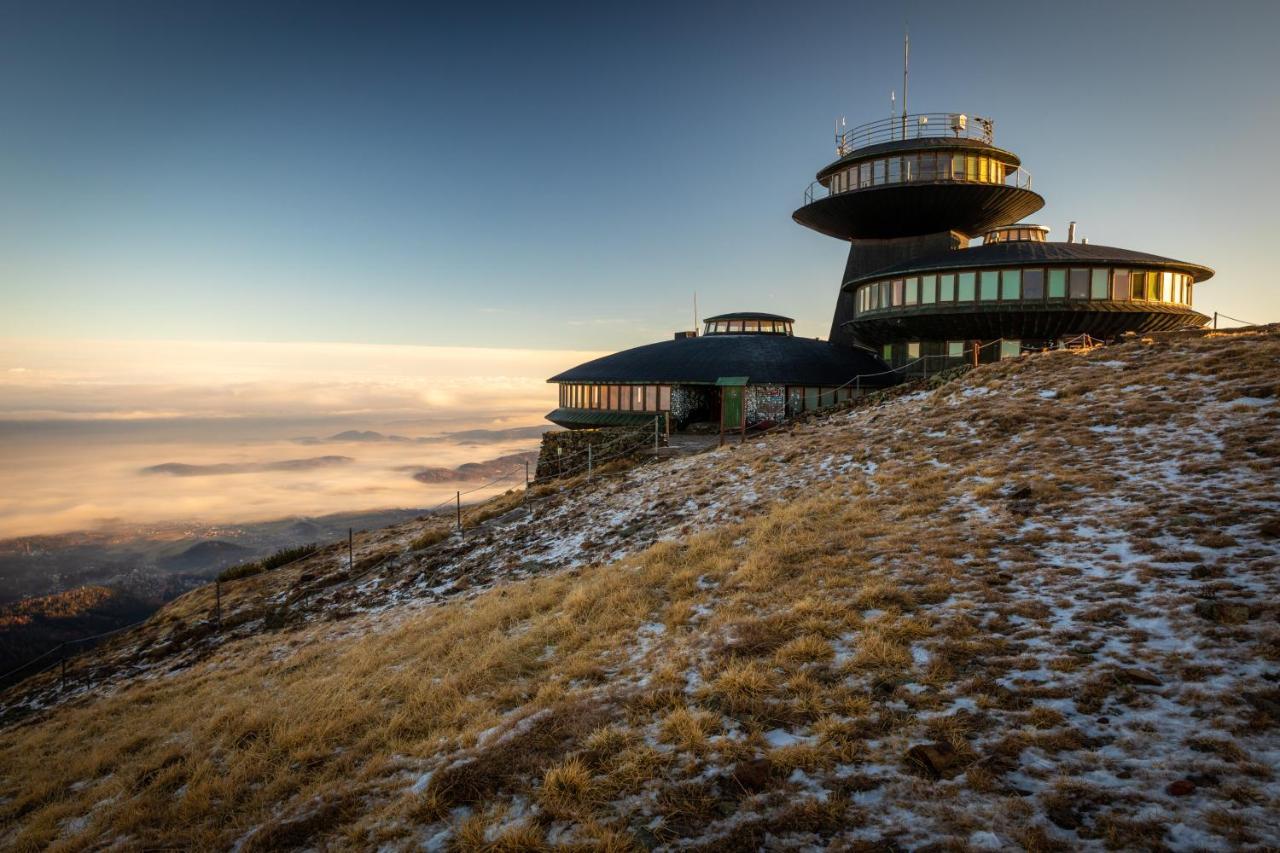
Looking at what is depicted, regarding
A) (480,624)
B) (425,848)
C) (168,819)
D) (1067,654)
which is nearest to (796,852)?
(425,848)

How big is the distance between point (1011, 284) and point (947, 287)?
283cm

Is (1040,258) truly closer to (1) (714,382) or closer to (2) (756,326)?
(1) (714,382)

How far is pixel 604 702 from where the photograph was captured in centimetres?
764

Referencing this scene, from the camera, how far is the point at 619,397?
125ft

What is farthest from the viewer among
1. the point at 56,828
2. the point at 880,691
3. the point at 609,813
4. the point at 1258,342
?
the point at 1258,342

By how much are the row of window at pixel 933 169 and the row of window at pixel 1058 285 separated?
902 cm

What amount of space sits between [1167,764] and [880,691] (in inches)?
93.9

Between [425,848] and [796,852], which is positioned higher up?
[796,852]

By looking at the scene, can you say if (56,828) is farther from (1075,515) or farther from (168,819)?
(1075,515)

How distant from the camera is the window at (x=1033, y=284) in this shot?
3100cm

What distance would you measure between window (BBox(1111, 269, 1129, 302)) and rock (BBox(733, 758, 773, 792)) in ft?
113

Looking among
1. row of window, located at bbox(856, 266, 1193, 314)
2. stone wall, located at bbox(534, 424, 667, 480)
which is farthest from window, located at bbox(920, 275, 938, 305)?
stone wall, located at bbox(534, 424, 667, 480)

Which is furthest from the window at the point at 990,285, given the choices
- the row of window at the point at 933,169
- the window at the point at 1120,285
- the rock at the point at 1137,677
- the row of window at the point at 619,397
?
the rock at the point at 1137,677

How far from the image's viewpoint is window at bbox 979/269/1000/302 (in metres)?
31.6
